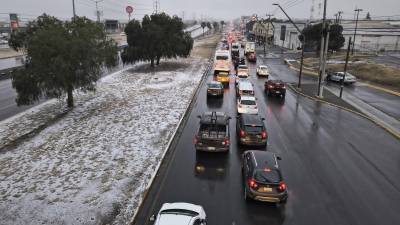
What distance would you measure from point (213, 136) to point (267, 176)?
5.04m

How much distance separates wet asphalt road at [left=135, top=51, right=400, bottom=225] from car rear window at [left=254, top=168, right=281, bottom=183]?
1.06 meters

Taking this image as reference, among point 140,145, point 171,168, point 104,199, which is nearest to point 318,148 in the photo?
point 171,168

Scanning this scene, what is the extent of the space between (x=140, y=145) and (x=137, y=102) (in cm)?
1082

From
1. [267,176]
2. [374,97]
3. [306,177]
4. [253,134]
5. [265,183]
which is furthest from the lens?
[374,97]

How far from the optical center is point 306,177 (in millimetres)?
15547

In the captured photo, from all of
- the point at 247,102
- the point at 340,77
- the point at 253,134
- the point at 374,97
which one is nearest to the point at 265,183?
the point at 253,134

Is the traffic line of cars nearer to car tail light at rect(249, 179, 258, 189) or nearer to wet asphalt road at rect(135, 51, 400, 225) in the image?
car tail light at rect(249, 179, 258, 189)

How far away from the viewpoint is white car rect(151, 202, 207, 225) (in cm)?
1056

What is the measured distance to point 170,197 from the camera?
539 inches

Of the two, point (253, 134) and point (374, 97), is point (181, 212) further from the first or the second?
point (374, 97)

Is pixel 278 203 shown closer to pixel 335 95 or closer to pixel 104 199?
pixel 104 199

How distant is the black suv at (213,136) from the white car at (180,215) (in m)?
6.10

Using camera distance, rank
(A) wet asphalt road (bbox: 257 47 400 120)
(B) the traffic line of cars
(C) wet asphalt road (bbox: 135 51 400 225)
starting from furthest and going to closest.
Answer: (A) wet asphalt road (bbox: 257 47 400 120)
(C) wet asphalt road (bbox: 135 51 400 225)
(B) the traffic line of cars

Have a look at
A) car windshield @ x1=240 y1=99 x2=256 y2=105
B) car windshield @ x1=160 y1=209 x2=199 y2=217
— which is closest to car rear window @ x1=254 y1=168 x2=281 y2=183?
car windshield @ x1=160 y1=209 x2=199 y2=217
